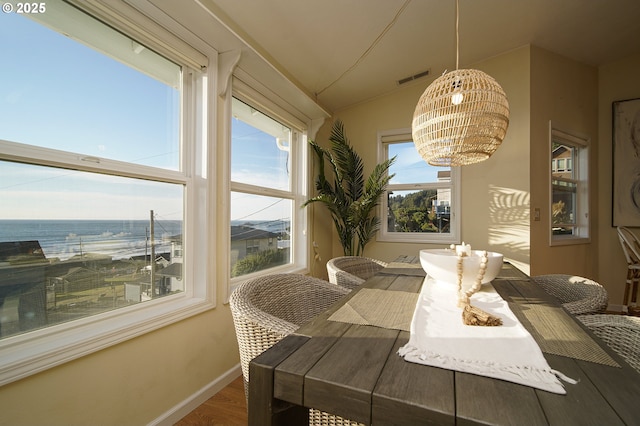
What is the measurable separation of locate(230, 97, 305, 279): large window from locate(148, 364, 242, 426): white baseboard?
0.67 meters

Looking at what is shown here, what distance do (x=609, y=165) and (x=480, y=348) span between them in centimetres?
432

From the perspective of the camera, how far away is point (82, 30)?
50.2 inches

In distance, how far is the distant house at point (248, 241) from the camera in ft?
6.99

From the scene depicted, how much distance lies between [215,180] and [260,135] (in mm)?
820

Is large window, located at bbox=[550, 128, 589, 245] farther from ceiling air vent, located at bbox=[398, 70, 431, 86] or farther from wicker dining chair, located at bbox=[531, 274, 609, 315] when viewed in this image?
wicker dining chair, located at bbox=[531, 274, 609, 315]

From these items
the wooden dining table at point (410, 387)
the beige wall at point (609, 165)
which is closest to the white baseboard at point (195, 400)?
the wooden dining table at point (410, 387)

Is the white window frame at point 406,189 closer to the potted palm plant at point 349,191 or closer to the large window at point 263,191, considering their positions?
the potted palm plant at point 349,191

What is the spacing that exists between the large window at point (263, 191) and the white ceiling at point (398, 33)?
0.53m

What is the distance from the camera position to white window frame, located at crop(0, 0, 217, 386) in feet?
3.48

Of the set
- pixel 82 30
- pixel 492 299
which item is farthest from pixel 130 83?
pixel 492 299

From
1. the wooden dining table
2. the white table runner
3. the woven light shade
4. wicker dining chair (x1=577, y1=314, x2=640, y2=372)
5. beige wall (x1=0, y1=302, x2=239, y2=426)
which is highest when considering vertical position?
the woven light shade

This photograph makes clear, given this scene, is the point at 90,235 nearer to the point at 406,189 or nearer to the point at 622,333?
the point at 622,333

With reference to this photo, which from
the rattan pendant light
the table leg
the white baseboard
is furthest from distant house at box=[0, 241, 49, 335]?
the rattan pendant light

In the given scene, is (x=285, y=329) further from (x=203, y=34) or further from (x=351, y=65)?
(x=351, y=65)
